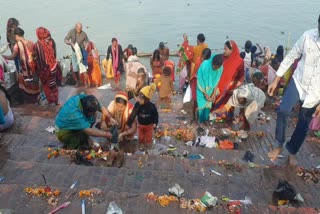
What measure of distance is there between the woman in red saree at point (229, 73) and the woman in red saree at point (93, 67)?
4.36 meters

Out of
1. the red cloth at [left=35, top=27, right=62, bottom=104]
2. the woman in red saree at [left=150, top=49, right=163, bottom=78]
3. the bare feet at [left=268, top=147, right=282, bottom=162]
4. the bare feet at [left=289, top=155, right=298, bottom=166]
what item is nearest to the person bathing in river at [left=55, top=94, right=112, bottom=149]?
the red cloth at [left=35, top=27, right=62, bottom=104]

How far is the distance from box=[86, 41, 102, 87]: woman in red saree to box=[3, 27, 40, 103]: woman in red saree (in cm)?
234

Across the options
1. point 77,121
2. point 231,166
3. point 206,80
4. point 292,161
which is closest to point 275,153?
point 292,161

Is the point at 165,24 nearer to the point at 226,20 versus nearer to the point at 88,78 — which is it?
the point at 226,20

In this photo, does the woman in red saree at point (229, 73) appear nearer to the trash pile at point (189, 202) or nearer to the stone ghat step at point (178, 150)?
the stone ghat step at point (178, 150)

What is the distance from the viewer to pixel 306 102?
15.2ft

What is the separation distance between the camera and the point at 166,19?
70.1 ft

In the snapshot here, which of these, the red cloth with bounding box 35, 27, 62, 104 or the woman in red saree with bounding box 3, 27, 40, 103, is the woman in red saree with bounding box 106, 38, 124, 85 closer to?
the red cloth with bounding box 35, 27, 62, 104

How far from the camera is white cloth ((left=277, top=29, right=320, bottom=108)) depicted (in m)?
4.46

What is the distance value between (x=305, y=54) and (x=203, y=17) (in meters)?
18.2

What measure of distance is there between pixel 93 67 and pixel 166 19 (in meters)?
11.7

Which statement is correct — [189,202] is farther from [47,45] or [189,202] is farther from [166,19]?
[166,19]

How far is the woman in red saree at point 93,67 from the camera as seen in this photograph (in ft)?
34.6

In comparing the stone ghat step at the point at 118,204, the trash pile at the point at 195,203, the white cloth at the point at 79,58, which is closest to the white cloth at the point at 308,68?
the stone ghat step at the point at 118,204
